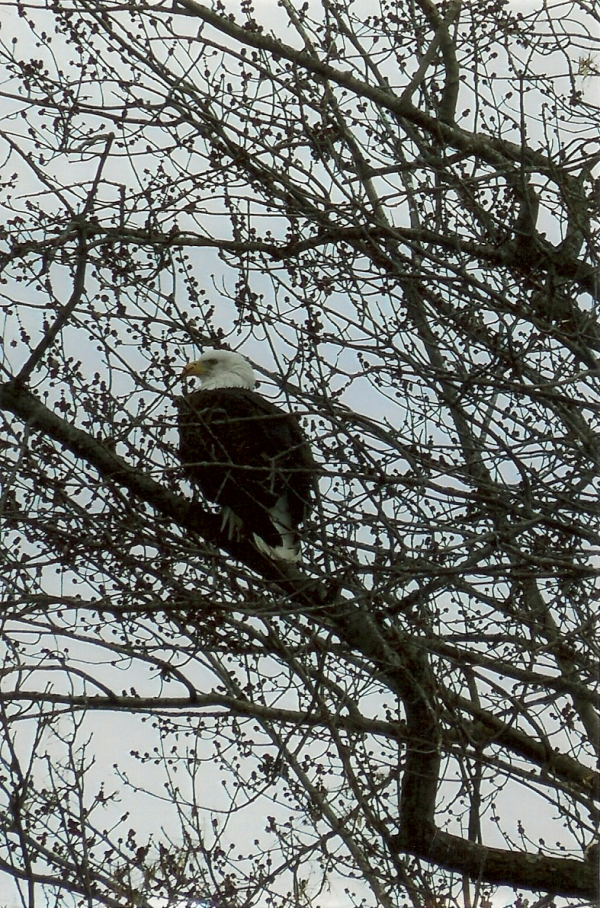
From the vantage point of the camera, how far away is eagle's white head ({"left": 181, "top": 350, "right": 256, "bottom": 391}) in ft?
17.0

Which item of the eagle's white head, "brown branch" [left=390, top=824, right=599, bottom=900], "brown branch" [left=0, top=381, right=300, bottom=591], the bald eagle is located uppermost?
the eagle's white head

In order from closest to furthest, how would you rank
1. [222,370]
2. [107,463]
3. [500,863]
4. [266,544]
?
[107,463]
[500,863]
[266,544]
[222,370]

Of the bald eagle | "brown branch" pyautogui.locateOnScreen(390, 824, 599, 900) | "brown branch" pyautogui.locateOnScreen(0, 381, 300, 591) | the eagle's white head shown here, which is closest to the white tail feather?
the bald eagle

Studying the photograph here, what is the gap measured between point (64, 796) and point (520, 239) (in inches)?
101

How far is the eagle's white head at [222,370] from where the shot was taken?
518cm

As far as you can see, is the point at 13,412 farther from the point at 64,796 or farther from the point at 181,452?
the point at 64,796

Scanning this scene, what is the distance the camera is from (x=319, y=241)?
13.3 feet

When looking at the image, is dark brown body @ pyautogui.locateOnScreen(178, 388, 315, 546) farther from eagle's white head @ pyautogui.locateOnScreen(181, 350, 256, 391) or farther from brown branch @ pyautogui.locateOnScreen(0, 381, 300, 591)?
brown branch @ pyautogui.locateOnScreen(0, 381, 300, 591)

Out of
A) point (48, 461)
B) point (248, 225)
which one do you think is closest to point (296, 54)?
point (248, 225)

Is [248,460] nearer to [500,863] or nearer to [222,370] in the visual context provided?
[222,370]

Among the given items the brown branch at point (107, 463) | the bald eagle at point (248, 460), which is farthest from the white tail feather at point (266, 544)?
the brown branch at point (107, 463)

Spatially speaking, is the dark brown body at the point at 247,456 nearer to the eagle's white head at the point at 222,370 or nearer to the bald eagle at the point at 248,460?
the bald eagle at the point at 248,460

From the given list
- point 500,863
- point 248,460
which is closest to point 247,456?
point 248,460

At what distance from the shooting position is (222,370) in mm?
5246
